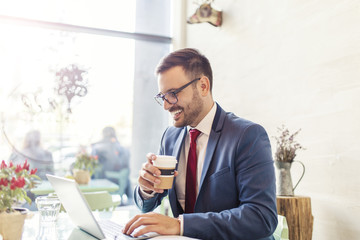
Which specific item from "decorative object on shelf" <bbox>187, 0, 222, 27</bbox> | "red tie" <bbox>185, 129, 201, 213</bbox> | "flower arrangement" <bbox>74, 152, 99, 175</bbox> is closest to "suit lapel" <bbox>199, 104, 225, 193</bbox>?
"red tie" <bbox>185, 129, 201, 213</bbox>

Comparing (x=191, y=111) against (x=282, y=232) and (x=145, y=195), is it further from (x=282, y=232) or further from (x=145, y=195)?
(x=282, y=232)

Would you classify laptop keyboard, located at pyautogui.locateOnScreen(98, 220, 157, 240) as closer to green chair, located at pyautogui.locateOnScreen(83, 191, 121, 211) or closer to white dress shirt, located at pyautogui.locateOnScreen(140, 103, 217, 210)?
white dress shirt, located at pyautogui.locateOnScreen(140, 103, 217, 210)

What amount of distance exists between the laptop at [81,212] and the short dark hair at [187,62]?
0.82 m

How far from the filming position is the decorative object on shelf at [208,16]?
3551mm

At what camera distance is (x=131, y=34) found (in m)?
4.45

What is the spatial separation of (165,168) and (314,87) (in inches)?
58.6

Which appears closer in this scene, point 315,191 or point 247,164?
point 247,164

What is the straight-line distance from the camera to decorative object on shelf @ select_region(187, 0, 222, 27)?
3.55m

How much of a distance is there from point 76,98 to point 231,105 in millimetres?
1976

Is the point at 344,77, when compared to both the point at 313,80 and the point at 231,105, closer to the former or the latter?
the point at 313,80

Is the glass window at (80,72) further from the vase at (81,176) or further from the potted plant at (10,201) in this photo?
the potted plant at (10,201)

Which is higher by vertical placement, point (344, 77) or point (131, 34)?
point (131, 34)

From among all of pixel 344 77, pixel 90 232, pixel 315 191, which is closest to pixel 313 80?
pixel 344 77

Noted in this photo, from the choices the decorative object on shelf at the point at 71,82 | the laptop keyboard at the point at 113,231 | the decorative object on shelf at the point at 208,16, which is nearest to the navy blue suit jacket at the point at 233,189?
the laptop keyboard at the point at 113,231
